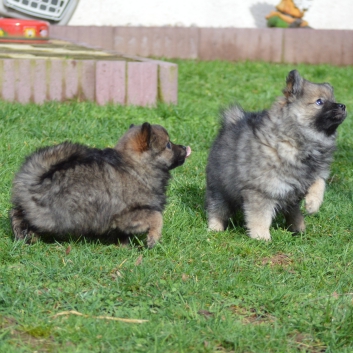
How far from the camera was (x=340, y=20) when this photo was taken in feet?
46.0

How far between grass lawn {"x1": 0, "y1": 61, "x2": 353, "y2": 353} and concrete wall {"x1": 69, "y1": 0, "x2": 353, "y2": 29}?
7.81 metres

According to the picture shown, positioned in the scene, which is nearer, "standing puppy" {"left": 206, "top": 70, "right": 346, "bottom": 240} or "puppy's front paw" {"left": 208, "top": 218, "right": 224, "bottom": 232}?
"standing puppy" {"left": 206, "top": 70, "right": 346, "bottom": 240}

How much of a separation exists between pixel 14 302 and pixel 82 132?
3576 mm

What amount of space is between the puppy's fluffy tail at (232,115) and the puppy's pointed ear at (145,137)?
929mm

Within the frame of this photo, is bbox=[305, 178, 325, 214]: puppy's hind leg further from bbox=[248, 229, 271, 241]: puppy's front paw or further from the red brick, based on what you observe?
the red brick

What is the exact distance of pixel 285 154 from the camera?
4.73m

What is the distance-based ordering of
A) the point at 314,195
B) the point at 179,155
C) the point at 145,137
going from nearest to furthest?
the point at 145,137
the point at 179,155
the point at 314,195

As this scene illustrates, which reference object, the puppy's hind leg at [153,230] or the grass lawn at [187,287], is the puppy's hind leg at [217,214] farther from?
the puppy's hind leg at [153,230]

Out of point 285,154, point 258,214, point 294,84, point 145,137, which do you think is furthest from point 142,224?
point 294,84

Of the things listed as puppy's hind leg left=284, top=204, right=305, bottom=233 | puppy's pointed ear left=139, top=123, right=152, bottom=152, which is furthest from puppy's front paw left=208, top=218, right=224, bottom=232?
puppy's pointed ear left=139, top=123, right=152, bottom=152

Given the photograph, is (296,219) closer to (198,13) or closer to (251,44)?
(251,44)

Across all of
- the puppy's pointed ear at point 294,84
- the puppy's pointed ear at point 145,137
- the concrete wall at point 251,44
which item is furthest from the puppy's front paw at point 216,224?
the concrete wall at point 251,44

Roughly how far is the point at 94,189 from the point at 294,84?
1557 millimetres

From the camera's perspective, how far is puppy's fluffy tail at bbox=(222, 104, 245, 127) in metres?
5.21
